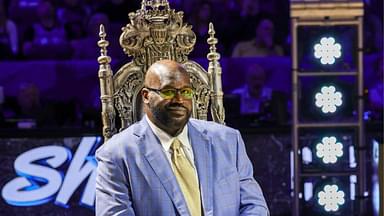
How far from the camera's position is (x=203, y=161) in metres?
3.97

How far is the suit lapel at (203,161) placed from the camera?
3.91 meters

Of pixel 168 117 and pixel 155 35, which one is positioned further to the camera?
pixel 155 35

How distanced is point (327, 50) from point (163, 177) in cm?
277

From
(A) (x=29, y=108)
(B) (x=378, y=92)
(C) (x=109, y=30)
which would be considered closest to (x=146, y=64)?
(A) (x=29, y=108)

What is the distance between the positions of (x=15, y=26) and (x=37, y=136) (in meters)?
2.32

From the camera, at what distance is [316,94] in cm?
643

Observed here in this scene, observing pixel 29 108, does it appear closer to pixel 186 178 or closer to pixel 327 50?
pixel 327 50

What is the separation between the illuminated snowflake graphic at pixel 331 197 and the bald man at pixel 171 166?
97.8 inches

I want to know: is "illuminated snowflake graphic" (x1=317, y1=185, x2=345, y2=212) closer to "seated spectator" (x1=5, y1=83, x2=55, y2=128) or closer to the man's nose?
"seated spectator" (x1=5, y1=83, x2=55, y2=128)

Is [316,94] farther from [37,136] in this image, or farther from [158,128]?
[158,128]

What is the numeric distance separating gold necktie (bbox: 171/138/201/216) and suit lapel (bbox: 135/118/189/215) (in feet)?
0.14

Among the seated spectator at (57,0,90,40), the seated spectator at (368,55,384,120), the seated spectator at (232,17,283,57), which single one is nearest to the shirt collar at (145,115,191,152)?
the seated spectator at (368,55,384,120)

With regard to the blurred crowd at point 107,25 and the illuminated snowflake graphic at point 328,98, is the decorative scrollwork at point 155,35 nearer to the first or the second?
the illuminated snowflake graphic at point 328,98

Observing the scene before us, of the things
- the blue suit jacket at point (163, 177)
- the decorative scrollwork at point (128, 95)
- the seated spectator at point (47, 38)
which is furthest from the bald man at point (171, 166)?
the seated spectator at point (47, 38)
